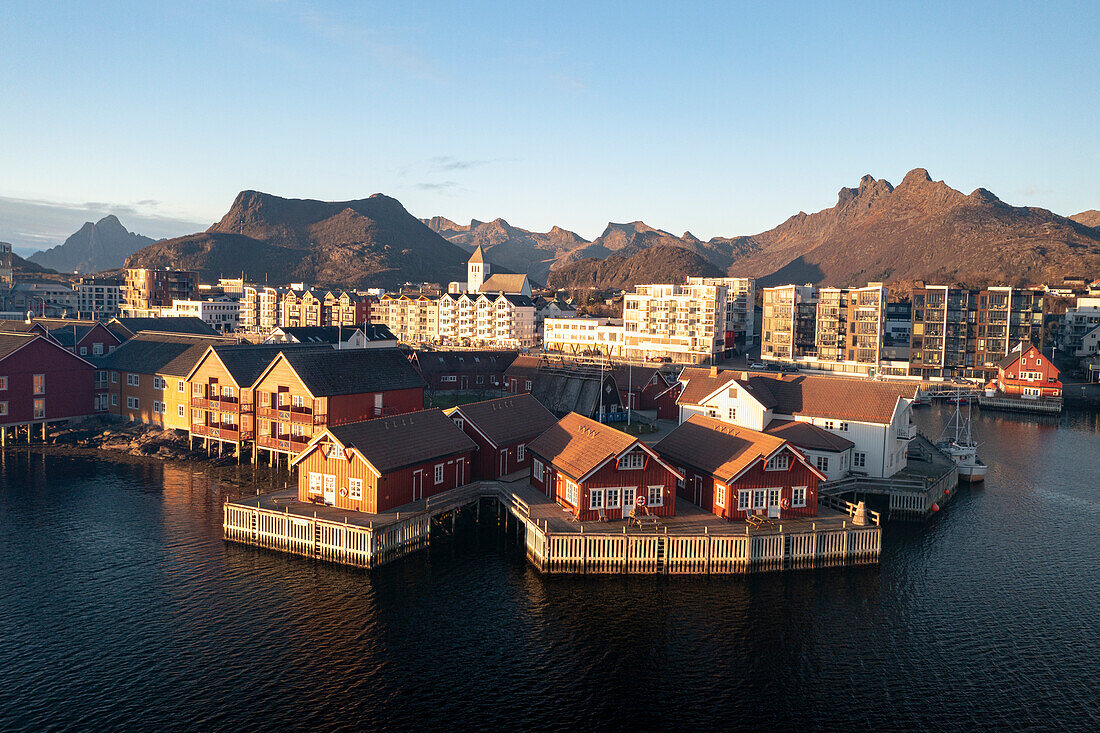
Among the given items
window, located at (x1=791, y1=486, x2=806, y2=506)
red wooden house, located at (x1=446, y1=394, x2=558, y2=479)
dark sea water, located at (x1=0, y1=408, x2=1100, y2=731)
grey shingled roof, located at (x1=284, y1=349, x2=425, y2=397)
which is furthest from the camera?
grey shingled roof, located at (x1=284, y1=349, x2=425, y2=397)

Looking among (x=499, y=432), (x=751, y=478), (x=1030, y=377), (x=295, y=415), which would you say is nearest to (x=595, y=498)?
(x=751, y=478)

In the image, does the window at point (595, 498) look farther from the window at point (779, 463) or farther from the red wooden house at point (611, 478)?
the window at point (779, 463)

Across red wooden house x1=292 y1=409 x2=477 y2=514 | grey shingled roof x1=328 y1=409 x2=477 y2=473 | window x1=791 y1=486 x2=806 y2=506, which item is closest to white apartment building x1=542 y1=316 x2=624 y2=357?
grey shingled roof x1=328 y1=409 x2=477 y2=473

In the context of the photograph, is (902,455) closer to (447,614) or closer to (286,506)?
(447,614)

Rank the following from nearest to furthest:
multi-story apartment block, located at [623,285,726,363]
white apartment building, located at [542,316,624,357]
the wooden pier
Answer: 1. the wooden pier
2. multi-story apartment block, located at [623,285,726,363]
3. white apartment building, located at [542,316,624,357]

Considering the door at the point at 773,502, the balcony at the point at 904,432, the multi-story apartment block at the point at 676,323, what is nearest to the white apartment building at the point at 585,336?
the multi-story apartment block at the point at 676,323

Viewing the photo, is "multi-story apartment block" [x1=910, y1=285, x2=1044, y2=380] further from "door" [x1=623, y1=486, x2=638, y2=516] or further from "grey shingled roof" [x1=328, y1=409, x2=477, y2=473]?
"grey shingled roof" [x1=328, y1=409, x2=477, y2=473]

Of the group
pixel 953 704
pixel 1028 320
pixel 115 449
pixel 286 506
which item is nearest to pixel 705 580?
pixel 953 704
